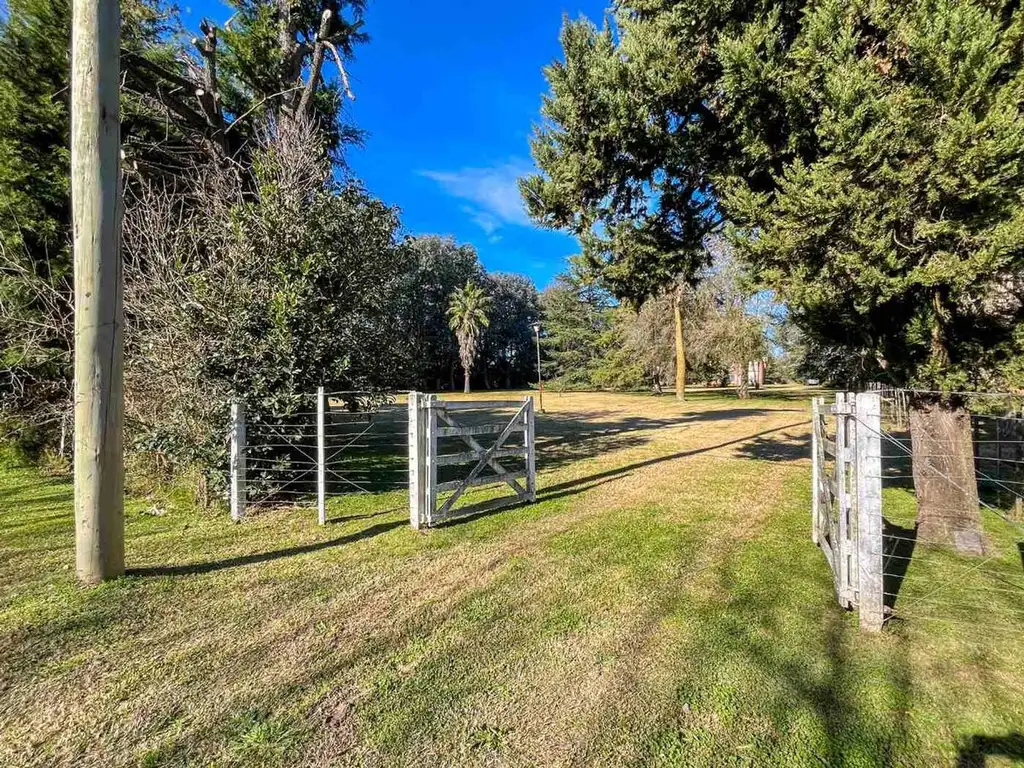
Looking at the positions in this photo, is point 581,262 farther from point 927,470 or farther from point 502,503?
point 927,470

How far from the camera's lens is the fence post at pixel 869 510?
2.90m

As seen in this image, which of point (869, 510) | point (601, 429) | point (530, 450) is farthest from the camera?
point (601, 429)

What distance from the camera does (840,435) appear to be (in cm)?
341

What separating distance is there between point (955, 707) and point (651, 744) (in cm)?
151

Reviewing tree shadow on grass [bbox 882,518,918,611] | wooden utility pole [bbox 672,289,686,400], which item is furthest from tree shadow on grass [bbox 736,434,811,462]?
wooden utility pole [bbox 672,289,686,400]

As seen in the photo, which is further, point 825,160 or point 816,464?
point 816,464

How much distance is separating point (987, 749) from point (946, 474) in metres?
3.20

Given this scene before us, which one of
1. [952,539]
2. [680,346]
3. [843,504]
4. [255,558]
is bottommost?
[255,558]

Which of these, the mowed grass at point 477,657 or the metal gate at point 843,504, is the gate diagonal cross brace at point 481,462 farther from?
the metal gate at point 843,504

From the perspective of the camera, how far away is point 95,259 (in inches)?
136

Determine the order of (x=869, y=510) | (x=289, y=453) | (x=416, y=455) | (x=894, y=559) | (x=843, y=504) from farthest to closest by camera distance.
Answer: (x=289, y=453) → (x=416, y=455) → (x=894, y=559) → (x=843, y=504) → (x=869, y=510)

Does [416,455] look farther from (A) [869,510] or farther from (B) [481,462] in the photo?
(A) [869,510]

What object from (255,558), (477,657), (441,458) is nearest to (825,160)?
(477,657)

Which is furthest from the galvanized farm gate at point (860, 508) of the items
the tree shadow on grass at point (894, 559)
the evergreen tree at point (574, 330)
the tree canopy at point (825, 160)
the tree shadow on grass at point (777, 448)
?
the evergreen tree at point (574, 330)
